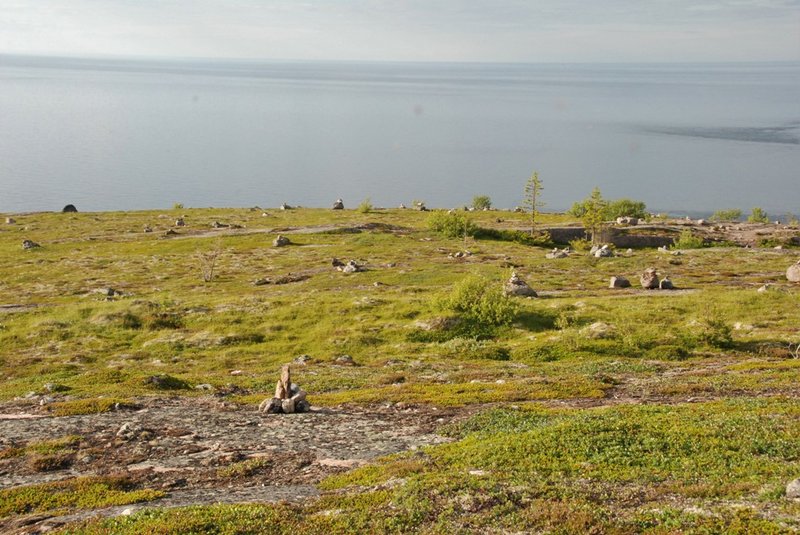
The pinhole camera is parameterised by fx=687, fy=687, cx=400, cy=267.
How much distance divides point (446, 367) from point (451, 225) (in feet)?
232

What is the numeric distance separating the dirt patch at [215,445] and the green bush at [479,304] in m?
24.1

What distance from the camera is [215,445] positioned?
26703mm

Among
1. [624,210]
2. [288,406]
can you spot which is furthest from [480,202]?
[288,406]

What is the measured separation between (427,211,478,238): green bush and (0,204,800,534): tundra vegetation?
1.86 ft

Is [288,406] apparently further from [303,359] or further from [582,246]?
[582,246]

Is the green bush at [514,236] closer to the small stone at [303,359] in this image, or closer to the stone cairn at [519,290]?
the stone cairn at [519,290]

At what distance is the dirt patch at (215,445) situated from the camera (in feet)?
73.1

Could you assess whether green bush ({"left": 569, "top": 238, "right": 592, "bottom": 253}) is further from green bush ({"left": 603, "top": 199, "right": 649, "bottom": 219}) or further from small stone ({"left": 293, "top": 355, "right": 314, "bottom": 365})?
small stone ({"left": 293, "top": 355, "right": 314, "bottom": 365})

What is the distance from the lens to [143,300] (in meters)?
64.4

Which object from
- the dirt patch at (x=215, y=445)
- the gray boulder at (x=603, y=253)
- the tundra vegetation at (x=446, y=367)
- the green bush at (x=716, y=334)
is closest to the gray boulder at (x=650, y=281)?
the tundra vegetation at (x=446, y=367)

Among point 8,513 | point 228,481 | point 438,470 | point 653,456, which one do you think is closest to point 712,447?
point 653,456

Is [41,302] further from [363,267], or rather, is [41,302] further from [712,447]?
[712,447]

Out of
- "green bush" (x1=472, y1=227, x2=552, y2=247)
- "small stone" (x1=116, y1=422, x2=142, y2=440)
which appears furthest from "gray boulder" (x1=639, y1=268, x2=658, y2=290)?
"small stone" (x1=116, y1=422, x2=142, y2=440)

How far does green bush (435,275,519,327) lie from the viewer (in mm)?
54281
